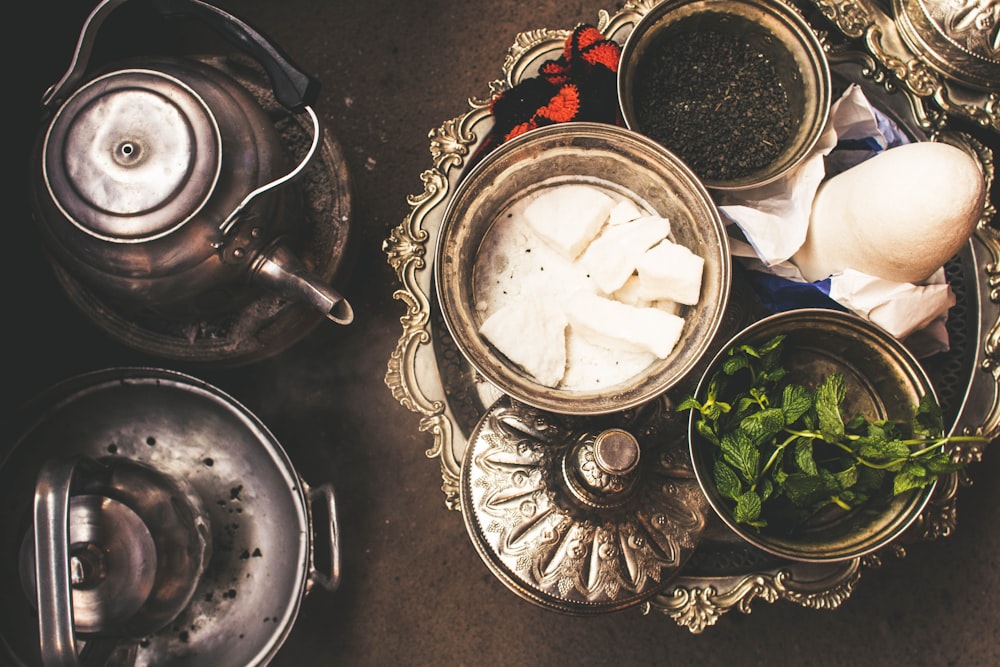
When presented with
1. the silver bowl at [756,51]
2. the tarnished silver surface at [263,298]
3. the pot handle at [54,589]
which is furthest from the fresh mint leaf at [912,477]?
the pot handle at [54,589]

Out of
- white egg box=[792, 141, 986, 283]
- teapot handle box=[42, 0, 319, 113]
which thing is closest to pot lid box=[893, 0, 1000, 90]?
white egg box=[792, 141, 986, 283]

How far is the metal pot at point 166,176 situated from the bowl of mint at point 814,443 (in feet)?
1.82

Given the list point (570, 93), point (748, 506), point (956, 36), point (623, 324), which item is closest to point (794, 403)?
point (748, 506)

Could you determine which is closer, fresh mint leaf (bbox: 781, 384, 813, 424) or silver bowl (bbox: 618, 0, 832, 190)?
fresh mint leaf (bbox: 781, 384, 813, 424)

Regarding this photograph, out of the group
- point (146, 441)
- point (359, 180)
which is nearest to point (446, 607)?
point (146, 441)

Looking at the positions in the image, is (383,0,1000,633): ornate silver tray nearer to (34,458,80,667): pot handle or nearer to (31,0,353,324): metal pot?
(31,0,353,324): metal pot

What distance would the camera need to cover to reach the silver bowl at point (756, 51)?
105cm

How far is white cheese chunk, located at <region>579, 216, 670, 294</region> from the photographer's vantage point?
1.03 m

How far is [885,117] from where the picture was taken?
110 centimetres

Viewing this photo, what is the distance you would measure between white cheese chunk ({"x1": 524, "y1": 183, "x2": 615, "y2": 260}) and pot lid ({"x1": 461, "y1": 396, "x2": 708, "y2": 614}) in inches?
10.0

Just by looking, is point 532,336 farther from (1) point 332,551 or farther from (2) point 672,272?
(1) point 332,551

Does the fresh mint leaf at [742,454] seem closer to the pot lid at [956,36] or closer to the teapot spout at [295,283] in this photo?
the teapot spout at [295,283]

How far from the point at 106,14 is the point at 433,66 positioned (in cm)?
68

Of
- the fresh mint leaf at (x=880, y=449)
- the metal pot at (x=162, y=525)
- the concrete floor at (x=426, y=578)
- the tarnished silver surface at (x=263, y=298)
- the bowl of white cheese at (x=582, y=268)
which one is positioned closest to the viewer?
the fresh mint leaf at (x=880, y=449)
